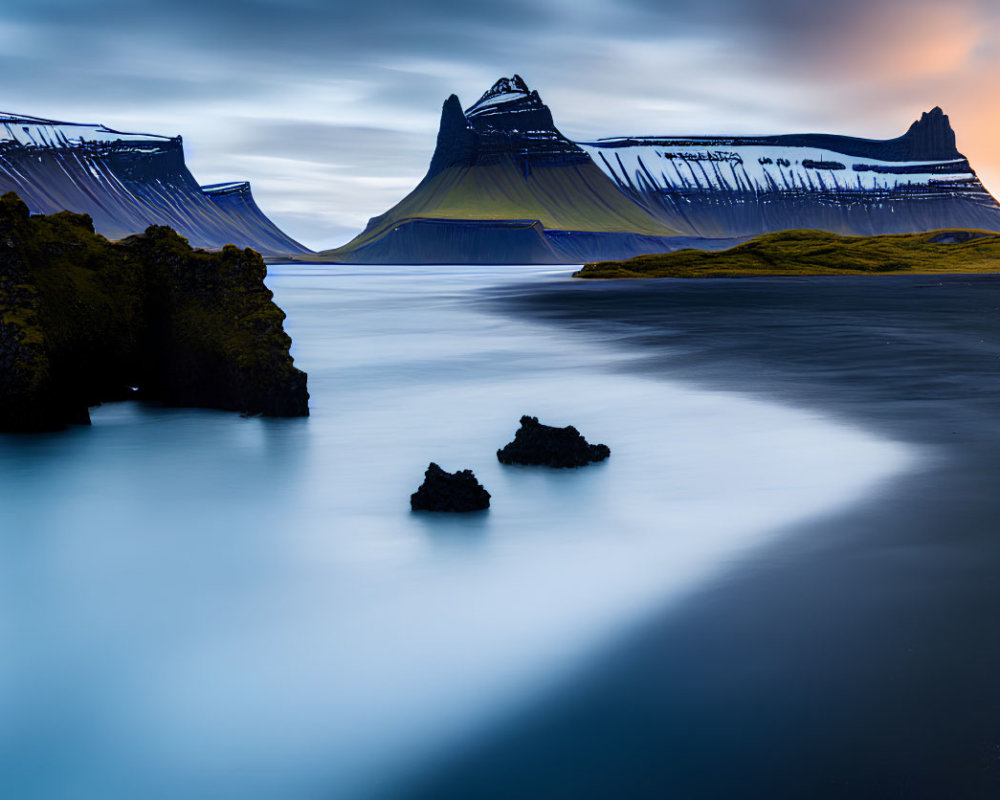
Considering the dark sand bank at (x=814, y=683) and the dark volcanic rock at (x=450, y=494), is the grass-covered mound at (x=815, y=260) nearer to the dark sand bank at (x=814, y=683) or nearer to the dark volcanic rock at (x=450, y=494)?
the dark volcanic rock at (x=450, y=494)

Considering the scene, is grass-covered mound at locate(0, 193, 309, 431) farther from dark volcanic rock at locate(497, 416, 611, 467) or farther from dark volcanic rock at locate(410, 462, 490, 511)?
dark volcanic rock at locate(410, 462, 490, 511)

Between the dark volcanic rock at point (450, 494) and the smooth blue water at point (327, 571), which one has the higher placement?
the dark volcanic rock at point (450, 494)

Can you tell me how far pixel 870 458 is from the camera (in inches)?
305

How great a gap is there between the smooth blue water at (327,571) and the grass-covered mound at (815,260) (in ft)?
194

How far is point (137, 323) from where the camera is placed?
1016 cm

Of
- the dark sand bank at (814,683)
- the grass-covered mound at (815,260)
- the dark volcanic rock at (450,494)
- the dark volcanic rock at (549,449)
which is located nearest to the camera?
the dark sand bank at (814,683)

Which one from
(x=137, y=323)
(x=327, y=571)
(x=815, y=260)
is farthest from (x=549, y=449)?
(x=815, y=260)

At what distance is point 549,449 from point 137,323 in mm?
5126

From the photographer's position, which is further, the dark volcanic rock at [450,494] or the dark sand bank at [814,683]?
the dark volcanic rock at [450,494]

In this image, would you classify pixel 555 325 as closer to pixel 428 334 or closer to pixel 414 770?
pixel 428 334

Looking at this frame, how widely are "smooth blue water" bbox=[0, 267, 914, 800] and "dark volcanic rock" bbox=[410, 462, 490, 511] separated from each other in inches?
4.6

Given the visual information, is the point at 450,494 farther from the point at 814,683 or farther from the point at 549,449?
the point at 814,683

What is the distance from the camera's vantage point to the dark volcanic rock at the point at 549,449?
772cm

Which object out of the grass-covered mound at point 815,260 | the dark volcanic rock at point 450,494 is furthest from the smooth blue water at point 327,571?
the grass-covered mound at point 815,260
